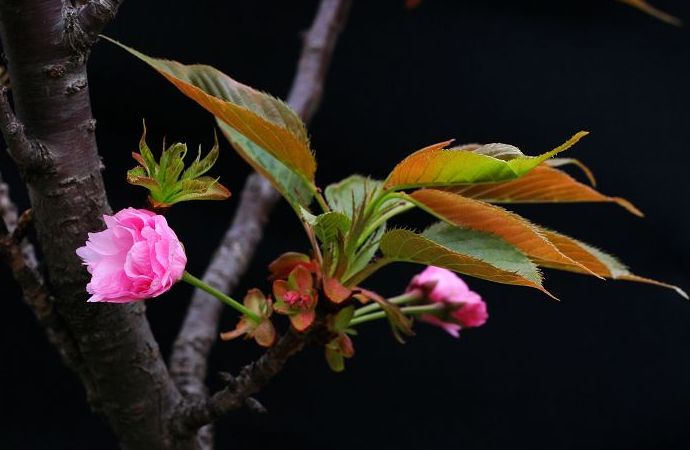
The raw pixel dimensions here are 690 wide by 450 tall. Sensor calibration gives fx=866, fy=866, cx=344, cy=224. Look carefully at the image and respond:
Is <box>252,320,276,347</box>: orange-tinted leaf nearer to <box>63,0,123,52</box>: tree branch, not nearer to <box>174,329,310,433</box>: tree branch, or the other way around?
<box>174,329,310,433</box>: tree branch

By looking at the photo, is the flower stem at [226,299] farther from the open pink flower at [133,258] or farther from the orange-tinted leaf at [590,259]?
the orange-tinted leaf at [590,259]

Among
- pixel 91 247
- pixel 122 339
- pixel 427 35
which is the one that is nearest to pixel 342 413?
pixel 427 35

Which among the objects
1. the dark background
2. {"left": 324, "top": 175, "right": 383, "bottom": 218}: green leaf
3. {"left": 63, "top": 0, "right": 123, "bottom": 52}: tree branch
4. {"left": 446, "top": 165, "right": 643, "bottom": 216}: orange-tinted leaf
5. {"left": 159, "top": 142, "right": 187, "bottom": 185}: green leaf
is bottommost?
the dark background

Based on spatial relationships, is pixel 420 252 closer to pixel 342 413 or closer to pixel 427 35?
pixel 342 413

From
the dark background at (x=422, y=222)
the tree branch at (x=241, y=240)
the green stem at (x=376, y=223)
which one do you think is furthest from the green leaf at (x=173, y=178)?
the dark background at (x=422, y=222)

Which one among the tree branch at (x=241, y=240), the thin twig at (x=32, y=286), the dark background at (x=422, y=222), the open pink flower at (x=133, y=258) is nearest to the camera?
the open pink flower at (x=133, y=258)

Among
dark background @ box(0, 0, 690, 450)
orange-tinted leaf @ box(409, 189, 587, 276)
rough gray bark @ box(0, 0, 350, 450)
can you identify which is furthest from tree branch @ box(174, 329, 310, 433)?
dark background @ box(0, 0, 690, 450)

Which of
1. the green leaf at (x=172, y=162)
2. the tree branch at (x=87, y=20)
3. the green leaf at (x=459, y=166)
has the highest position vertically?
the tree branch at (x=87, y=20)
